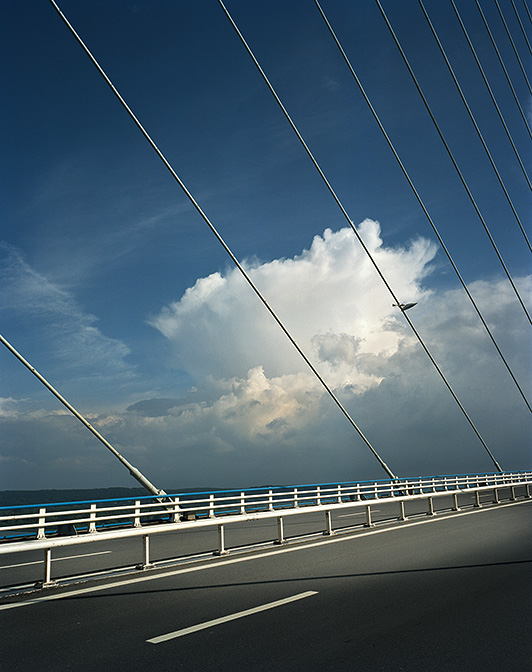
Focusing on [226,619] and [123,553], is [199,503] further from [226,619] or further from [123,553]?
[226,619]

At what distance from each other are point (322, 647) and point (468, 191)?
28124 millimetres

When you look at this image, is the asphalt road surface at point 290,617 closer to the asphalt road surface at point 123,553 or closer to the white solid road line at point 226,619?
the white solid road line at point 226,619

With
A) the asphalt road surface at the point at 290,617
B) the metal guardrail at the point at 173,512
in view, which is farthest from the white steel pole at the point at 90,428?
the asphalt road surface at the point at 290,617

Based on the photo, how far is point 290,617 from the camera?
6379mm

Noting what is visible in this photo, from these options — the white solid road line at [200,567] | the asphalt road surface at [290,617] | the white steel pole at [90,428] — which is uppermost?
the white steel pole at [90,428]

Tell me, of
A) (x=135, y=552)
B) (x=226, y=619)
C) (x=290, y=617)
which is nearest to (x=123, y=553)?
(x=135, y=552)

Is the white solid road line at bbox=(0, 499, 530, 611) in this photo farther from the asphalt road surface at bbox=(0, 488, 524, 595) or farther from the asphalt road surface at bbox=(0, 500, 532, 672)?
the asphalt road surface at bbox=(0, 488, 524, 595)

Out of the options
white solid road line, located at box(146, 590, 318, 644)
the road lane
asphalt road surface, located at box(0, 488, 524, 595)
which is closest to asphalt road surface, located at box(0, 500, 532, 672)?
white solid road line, located at box(146, 590, 318, 644)

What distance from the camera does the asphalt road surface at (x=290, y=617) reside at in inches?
197

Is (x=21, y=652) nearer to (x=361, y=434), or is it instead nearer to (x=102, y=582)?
(x=102, y=582)

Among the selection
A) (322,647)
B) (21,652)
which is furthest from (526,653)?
(21,652)

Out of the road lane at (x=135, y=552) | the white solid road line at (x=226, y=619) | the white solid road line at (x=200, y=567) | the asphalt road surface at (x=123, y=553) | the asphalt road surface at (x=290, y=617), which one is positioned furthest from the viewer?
the road lane at (x=135, y=552)

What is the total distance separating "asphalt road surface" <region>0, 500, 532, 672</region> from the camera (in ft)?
16.4

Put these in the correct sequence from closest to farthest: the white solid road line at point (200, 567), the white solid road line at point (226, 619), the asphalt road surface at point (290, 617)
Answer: the asphalt road surface at point (290, 617)
the white solid road line at point (226, 619)
the white solid road line at point (200, 567)
